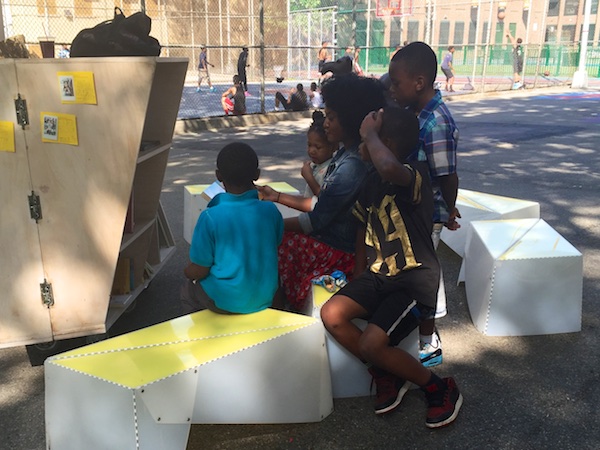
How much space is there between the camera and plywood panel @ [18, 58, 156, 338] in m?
2.74

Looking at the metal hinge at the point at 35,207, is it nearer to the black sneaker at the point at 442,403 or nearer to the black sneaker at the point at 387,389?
the black sneaker at the point at 387,389

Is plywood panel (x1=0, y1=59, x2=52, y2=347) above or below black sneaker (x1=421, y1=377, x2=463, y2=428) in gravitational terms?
above

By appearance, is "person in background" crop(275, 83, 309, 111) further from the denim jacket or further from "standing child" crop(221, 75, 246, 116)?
the denim jacket

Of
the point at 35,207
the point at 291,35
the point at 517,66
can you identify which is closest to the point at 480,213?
the point at 35,207

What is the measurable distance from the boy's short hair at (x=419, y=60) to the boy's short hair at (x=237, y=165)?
0.93 metres

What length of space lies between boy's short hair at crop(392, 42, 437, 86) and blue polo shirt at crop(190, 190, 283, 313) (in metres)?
1.01

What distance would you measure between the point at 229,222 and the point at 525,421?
1664 mm

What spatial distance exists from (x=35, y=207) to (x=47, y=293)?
46cm

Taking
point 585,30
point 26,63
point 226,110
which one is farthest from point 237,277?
point 585,30

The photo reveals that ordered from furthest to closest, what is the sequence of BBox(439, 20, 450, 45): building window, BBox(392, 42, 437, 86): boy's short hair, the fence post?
BBox(439, 20, 450, 45): building window → the fence post → BBox(392, 42, 437, 86): boy's short hair

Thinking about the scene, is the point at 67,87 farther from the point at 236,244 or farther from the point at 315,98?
the point at 315,98

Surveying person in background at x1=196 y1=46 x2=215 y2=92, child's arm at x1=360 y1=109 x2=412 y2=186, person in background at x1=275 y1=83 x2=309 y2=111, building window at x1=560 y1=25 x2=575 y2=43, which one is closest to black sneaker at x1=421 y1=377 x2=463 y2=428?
child's arm at x1=360 y1=109 x2=412 y2=186

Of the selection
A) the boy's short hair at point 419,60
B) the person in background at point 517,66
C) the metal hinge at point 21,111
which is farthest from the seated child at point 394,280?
the person in background at point 517,66

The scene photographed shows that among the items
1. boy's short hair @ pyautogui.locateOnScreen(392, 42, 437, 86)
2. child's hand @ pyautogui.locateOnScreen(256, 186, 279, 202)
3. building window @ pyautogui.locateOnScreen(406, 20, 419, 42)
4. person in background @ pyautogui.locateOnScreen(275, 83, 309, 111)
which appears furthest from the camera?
building window @ pyautogui.locateOnScreen(406, 20, 419, 42)
